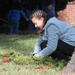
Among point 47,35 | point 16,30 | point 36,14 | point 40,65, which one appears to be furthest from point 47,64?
point 16,30

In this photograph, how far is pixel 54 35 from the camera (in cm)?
595

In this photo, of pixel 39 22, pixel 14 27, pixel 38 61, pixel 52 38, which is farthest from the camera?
pixel 14 27

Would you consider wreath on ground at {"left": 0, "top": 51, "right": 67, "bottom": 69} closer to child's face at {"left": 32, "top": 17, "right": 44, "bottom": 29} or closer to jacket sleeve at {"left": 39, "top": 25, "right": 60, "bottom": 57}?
jacket sleeve at {"left": 39, "top": 25, "right": 60, "bottom": 57}

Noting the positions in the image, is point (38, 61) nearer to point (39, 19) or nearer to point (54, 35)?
point (54, 35)

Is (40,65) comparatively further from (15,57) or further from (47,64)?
(15,57)

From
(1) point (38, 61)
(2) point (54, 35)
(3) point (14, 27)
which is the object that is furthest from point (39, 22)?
(3) point (14, 27)

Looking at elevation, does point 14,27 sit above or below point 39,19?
below

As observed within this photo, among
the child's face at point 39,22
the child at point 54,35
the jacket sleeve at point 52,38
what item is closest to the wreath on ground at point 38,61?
the child at point 54,35

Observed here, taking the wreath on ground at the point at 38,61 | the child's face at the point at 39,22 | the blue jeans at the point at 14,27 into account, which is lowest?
the blue jeans at the point at 14,27

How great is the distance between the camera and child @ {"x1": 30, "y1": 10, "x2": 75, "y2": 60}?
235 inches

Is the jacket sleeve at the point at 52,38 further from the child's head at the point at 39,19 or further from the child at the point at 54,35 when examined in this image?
the child's head at the point at 39,19

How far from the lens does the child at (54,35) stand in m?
5.97

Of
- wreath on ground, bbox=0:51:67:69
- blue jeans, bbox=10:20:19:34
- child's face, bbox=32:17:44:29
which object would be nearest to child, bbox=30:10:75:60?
child's face, bbox=32:17:44:29

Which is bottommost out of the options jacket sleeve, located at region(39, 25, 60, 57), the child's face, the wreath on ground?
the wreath on ground
